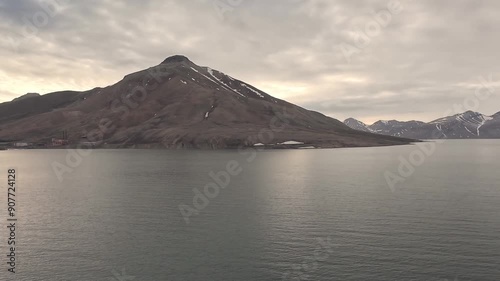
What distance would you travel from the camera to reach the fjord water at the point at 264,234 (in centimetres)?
3812

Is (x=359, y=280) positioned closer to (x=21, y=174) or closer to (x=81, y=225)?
(x=81, y=225)

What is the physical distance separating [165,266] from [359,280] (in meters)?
19.3

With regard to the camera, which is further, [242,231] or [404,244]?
[242,231]

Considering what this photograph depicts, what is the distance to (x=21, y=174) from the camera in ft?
413

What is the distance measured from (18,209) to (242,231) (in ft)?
137

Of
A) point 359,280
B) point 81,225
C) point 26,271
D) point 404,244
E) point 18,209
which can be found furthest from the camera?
point 18,209

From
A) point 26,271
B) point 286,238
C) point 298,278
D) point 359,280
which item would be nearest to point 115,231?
point 26,271

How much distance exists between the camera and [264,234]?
50250 millimetres

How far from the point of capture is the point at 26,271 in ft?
124

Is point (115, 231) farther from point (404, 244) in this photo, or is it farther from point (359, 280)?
point (404, 244)

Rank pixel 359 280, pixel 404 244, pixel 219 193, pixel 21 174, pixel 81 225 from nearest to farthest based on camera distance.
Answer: pixel 359 280, pixel 404 244, pixel 81 225, pixel 219 193, pixel 21 174

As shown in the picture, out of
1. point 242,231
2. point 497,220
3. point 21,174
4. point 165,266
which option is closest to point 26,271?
point 165,266

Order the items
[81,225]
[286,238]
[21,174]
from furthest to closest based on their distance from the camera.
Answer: [21,174] < [81,225] < [286,238]

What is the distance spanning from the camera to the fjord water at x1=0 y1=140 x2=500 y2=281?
38.1 metres
